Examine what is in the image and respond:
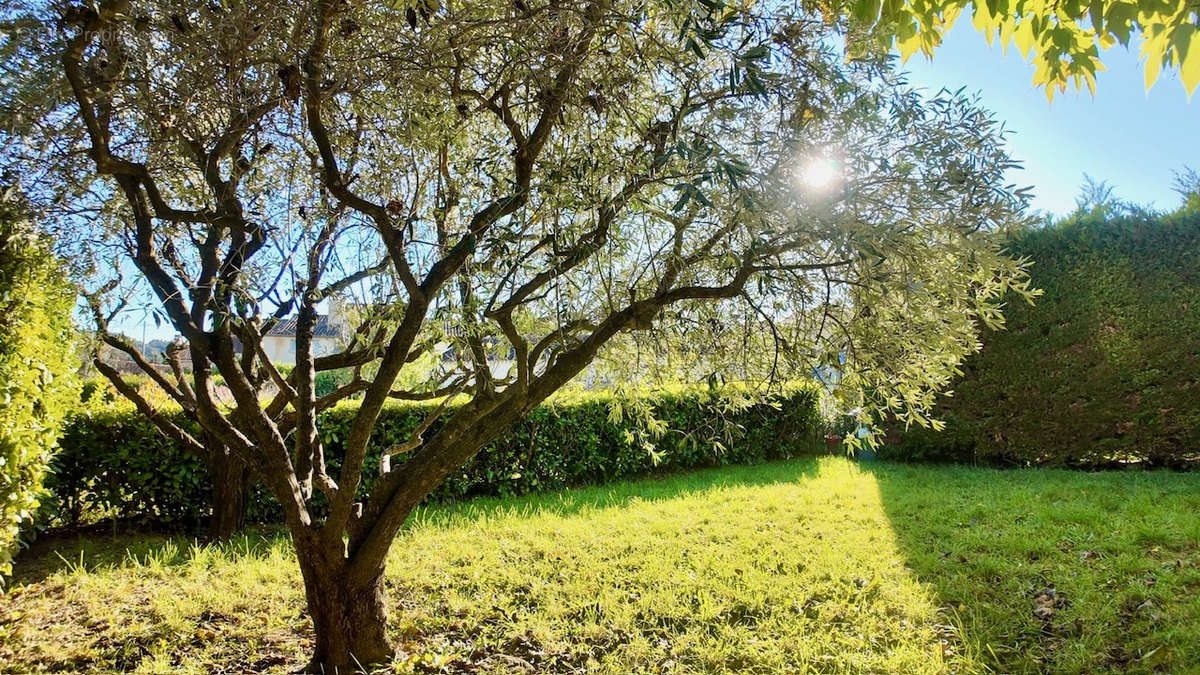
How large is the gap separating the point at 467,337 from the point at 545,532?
3.24 m

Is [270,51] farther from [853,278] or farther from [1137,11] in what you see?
[1137,11]

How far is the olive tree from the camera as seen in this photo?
2.43 meters

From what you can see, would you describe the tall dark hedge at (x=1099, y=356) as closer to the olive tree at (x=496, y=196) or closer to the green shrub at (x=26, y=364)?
the olive tree at (x=496, y=196)

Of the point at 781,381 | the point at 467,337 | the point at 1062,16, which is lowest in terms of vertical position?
the point at 781,381

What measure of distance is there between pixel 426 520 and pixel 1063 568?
5.24m

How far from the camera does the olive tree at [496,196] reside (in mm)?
2426

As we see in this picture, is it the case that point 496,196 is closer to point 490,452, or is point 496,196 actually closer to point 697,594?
point 697,594

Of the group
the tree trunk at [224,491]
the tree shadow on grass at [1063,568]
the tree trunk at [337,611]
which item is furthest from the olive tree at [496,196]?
the tree trunk at [224,491]

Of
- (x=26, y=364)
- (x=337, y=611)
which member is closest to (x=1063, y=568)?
(x=337, y=611)

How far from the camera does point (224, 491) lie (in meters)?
5.38

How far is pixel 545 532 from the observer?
562 cm

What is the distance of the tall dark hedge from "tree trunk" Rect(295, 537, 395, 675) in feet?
26.9

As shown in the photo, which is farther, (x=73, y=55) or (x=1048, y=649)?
(x=1048, y=649)

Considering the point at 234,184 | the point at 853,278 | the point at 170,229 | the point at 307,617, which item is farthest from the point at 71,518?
the point at 853,278
